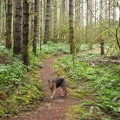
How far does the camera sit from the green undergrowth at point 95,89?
7.73 meters

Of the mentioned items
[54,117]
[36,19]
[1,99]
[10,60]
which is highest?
[36,19]

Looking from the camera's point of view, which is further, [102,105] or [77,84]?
[77,84]

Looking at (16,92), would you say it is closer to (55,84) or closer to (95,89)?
(55,84)

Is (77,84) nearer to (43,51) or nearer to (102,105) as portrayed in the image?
(102,105)

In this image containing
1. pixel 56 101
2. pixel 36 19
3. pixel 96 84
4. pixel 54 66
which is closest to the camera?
pixel 56 101

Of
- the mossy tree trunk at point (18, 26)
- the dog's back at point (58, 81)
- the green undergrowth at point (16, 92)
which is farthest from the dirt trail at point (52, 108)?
the mossy tree trunk at point (18, 26)

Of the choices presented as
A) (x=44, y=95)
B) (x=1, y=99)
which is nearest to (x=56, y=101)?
(x=44, y=95)

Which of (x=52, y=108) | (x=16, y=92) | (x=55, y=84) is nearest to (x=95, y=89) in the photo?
(x=55, y=84)

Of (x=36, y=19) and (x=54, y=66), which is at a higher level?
(x=36, y=19)

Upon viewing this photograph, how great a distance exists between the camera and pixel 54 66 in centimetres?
1566

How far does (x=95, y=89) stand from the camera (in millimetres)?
10609

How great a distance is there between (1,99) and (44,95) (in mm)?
2351

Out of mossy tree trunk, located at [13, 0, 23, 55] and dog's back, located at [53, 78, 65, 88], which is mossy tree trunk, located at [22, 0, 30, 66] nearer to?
mossy tree trunk, located at [13, 0, 23, 55]

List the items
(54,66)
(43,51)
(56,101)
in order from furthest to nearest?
(43,51) < (54,66) < (56,101)
